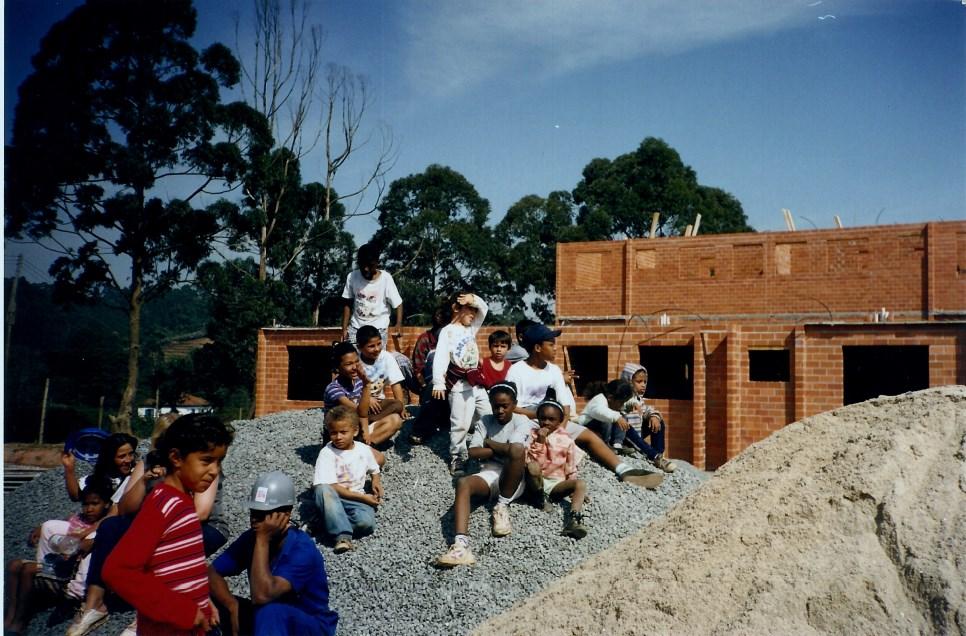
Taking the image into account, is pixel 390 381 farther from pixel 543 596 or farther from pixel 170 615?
pixel 170 615

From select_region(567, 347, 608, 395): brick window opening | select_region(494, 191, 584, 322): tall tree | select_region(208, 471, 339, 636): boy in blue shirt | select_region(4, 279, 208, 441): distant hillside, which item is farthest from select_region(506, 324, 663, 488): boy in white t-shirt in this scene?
select_region(494, 191, 584, 322): tall tree

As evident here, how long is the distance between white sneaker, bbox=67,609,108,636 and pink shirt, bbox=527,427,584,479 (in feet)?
9.59

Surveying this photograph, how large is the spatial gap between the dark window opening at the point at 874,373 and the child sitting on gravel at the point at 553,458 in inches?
324

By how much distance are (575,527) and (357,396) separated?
85.8 inches

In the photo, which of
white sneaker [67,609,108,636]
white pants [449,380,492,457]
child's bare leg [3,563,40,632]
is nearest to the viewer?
white sneaker [67,609,108,636]

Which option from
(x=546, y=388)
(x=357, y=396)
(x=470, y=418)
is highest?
(x=546, y=388)

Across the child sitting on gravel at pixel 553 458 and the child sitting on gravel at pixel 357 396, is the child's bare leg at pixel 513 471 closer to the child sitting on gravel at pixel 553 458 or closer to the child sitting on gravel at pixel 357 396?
the child sitting on gravel at pixel 553 458

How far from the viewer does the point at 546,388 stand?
618 centimetres

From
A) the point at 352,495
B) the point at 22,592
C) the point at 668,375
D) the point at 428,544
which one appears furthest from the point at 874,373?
the point at 22,592

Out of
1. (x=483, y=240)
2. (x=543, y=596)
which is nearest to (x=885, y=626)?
(x=543, y=596)

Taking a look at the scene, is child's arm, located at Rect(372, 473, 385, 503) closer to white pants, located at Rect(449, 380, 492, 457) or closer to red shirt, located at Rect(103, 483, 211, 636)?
white pants, located at Rect(449, 380, 492, 457)

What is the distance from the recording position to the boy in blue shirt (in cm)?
309

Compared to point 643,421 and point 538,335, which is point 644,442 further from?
point 538,335

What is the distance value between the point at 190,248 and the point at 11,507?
34.7ft
